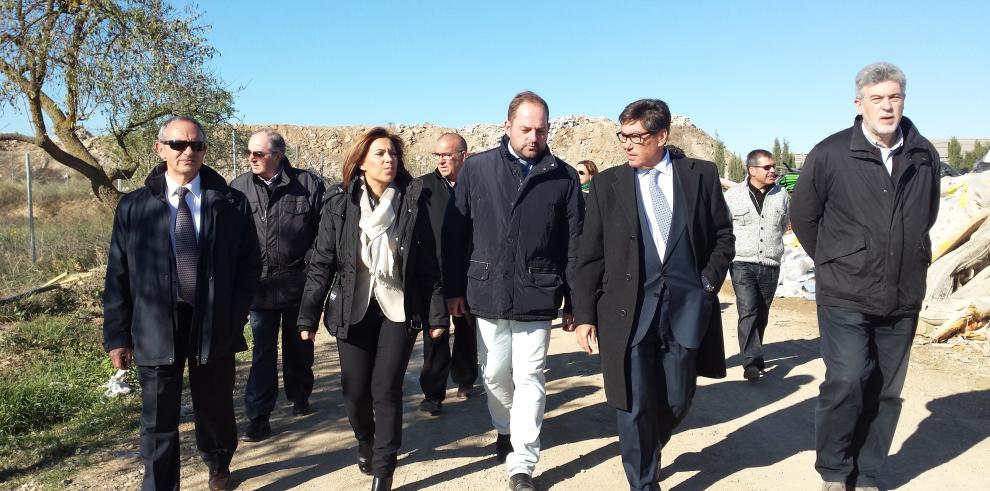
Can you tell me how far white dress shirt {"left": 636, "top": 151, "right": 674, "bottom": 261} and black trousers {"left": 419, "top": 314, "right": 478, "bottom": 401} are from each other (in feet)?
6.72

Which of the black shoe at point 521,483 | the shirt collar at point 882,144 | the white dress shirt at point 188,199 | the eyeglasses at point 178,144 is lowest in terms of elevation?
the black shoe at point 521,483

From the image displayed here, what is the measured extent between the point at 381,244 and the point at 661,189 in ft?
5.06

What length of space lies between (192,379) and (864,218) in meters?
3.61

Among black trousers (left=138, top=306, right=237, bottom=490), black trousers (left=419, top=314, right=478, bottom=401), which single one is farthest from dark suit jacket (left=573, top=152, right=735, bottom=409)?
black trousers (left=138, top=306, right=237, bottom=490)

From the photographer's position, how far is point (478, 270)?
419cm

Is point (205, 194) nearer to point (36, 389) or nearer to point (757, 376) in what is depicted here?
point (36, 389)

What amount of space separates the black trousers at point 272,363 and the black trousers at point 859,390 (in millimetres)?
3507

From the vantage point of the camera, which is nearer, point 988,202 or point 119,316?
point 119,316

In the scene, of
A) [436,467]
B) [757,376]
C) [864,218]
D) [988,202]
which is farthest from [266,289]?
[988,202]

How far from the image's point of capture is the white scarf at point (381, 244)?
396 cm

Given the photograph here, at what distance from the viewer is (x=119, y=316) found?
3.58m

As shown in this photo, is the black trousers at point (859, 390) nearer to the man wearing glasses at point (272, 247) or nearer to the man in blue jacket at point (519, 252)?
the man in blue jacket at point (519, 252)

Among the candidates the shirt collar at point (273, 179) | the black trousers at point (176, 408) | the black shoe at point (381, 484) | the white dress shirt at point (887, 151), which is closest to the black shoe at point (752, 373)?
the white dress shirt at point (887, 151)

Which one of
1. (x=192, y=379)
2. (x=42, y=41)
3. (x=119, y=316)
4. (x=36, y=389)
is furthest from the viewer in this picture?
(x=42, y=41)
